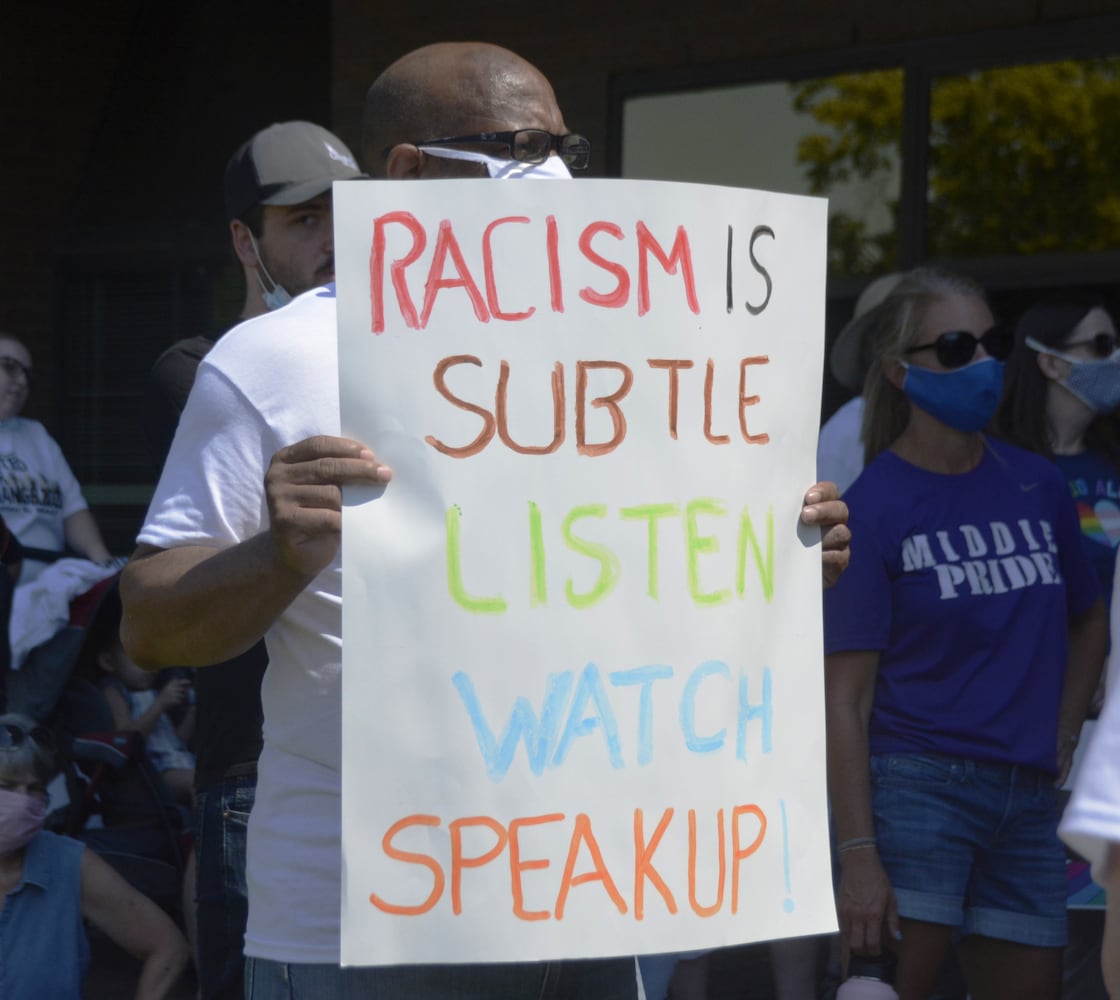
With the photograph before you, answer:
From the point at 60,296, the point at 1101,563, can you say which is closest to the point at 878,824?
the point at 1101,563

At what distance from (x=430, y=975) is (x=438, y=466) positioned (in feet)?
1.72

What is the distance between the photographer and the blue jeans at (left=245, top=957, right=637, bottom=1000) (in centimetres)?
182

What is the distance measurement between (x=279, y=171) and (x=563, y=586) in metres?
1.52

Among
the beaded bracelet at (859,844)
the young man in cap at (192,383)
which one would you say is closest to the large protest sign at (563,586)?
the young man in cap at (192,383)

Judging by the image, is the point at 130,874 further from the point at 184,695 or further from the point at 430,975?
the point at 430,975

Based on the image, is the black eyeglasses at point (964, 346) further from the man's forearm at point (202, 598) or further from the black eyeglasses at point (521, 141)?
the man's forearm at point (202, 598)

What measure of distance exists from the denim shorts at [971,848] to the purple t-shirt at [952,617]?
0.15ft

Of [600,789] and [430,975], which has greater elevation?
[600,789]

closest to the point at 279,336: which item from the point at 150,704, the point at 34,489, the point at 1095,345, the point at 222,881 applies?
the point at 222,881

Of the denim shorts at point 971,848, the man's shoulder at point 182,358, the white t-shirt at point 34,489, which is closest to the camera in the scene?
the man's shoulder at point 182,358

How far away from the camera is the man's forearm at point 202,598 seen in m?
1.74

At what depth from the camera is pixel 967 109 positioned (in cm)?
596

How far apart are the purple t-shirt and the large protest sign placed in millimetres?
1514

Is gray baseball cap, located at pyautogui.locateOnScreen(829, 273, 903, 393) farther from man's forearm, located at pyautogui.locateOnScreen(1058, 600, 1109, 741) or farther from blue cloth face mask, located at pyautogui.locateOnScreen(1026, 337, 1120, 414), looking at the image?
man's forearm, located at pyautogui.locateOnScreen(1058, 600, 1109, 741)
